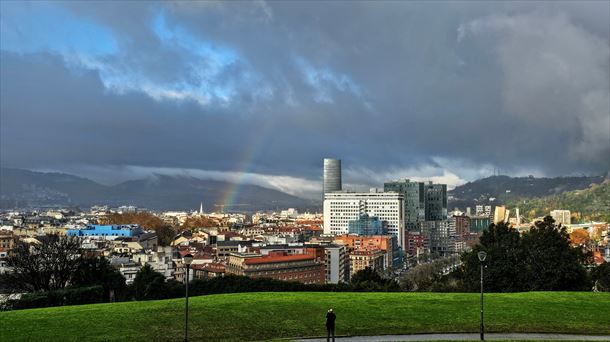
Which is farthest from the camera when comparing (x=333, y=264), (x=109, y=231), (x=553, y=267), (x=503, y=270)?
(x=109, y=231)

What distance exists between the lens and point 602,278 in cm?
5119

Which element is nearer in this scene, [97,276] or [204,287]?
[97,276]

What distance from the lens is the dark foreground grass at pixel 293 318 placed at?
2086cm

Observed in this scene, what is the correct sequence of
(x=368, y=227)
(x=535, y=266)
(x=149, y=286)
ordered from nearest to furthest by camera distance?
(x=535, y=266) → (x=149, y=286) → (x=368, y=227)

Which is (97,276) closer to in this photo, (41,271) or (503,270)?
(41,271)

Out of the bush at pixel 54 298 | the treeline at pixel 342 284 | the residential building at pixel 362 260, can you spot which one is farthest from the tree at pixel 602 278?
the residential building at pixel 362 260

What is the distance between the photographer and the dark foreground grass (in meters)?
20.9

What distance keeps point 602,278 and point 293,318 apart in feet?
126

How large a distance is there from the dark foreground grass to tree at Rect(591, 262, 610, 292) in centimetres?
2678

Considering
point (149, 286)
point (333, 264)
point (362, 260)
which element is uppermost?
point (149, 286)

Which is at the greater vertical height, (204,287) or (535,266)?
(535,266)

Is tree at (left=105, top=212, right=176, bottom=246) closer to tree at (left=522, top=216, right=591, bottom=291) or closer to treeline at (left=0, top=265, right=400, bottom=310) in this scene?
treeline at (left=0, top=265, right=400, bottom=310)

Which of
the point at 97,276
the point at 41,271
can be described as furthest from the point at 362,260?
the point at 41,271

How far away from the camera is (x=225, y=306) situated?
→ 80.8 feet
